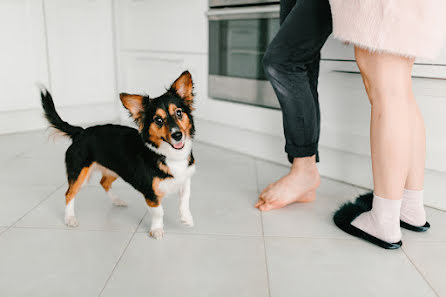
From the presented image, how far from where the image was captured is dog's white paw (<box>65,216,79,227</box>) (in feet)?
4.87

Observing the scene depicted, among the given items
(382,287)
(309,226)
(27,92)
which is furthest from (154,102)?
(27,92)

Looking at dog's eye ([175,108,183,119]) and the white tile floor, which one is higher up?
dog's eye ([175,108,183,119])

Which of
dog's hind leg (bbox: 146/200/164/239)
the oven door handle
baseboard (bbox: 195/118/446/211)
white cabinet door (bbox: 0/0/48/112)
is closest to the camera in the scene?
dog's hind leg (bbox: 146/200/164/239)

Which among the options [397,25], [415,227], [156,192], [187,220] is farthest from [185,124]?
[415,227]

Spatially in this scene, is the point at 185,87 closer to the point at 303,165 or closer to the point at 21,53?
the point at 303,165

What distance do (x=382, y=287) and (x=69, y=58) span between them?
112 inches

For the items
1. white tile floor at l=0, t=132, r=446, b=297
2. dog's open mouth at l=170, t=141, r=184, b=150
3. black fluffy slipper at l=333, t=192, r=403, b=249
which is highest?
dog's open mouth at l=170, t=141, r=184, b=150

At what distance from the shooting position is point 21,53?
111 inches

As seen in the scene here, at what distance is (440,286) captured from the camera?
Answer: 115 cm

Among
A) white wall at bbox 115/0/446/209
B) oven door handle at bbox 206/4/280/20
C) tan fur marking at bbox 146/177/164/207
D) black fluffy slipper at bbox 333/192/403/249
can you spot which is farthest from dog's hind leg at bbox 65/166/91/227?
oven door handle at bbox 206/4/280/20

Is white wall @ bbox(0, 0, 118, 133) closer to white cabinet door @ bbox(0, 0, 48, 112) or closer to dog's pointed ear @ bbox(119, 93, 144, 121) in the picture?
white cabinet door @ bbox(0, 0, 48, 112)

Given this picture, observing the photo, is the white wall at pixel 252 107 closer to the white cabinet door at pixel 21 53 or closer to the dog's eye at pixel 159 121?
the white cabinet door at pixel 21 53

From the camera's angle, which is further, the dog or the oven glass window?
the oven glass window

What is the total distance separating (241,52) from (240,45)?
4 centimetres
